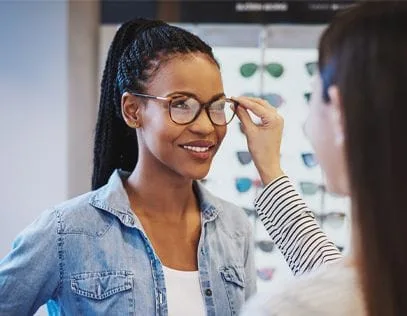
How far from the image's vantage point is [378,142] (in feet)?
2.17

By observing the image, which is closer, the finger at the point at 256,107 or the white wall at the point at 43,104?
the finger at the point at 256,107

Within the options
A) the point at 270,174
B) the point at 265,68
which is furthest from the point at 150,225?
the point at 265,68

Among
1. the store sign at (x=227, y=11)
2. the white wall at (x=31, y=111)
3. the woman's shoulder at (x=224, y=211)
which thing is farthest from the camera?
the white wall at (x=31, y=111)

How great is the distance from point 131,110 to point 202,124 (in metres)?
0.17

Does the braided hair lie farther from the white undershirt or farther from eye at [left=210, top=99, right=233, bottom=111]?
the white undershirt

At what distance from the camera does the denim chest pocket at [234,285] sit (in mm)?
1285

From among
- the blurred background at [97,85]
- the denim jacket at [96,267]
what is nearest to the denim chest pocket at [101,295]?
the denim jacket at [96,267]

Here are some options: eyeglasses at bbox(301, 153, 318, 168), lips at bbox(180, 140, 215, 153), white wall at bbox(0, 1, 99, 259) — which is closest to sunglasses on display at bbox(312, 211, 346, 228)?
eyeglasses at bbox(301, 153, 318, 168)

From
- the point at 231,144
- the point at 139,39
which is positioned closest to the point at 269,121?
Answer: the point at 139,39

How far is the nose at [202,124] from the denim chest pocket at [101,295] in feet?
1.09

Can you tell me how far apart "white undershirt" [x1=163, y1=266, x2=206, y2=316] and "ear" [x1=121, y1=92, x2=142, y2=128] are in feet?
1.01

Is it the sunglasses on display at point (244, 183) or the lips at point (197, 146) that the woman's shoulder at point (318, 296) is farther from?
the sunglasses on display at point (244, 183)

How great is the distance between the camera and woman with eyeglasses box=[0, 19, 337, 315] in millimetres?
1184

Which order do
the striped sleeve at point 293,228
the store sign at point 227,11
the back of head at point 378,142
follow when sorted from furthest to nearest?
the store sign at point 227,11 < the striped sleeve at point 293,228 < the back of head at point 378,142
